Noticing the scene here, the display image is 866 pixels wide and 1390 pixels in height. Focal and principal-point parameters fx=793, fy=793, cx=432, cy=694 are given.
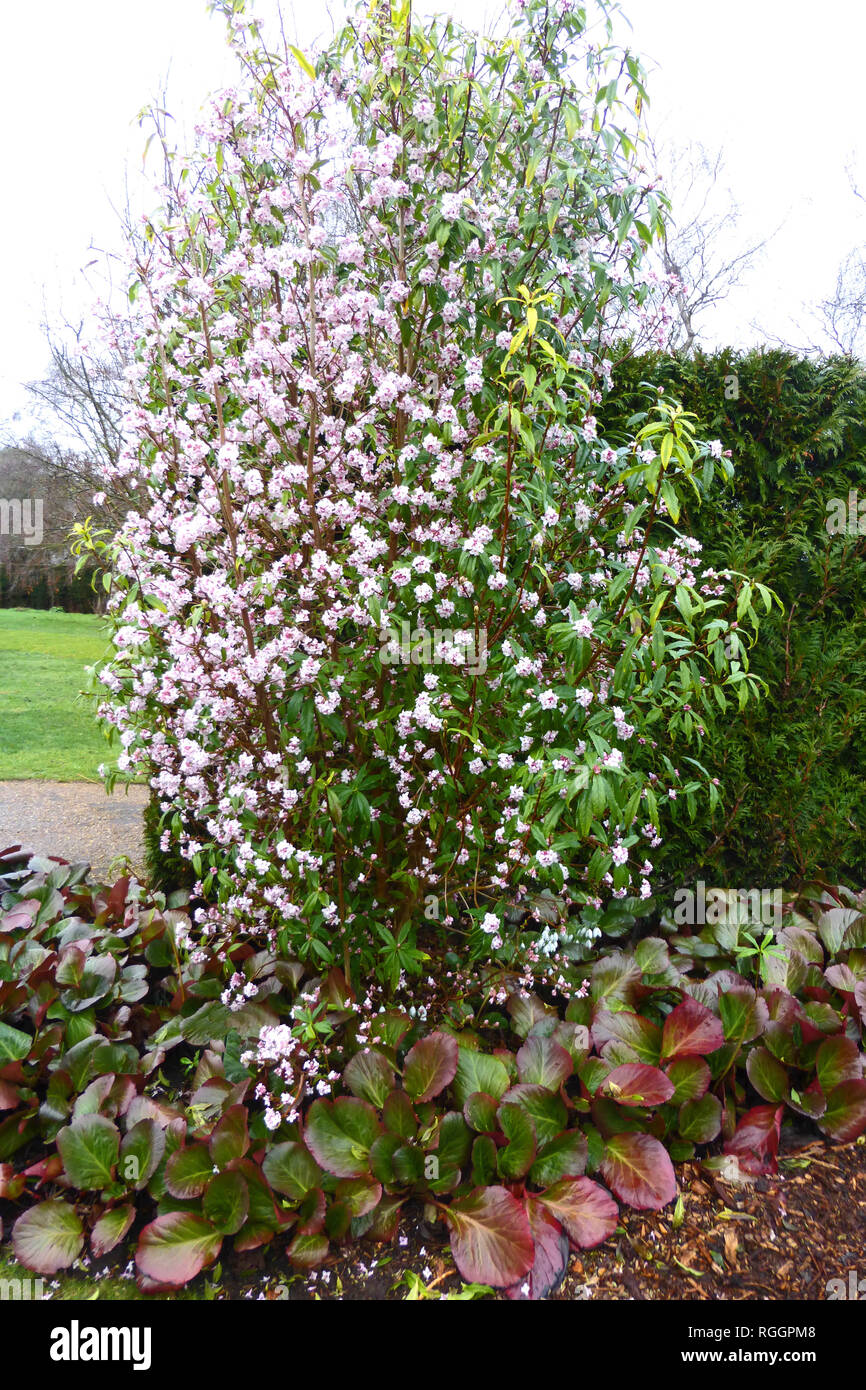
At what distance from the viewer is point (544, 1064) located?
2.42 metres

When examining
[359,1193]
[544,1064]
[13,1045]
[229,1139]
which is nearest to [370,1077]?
[359,1193]

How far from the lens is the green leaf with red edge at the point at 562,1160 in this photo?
2.19 m

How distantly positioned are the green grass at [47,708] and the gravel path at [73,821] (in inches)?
19.3

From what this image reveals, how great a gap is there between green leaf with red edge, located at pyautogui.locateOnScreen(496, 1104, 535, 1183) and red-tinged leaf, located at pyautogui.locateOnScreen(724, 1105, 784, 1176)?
666 millimetres

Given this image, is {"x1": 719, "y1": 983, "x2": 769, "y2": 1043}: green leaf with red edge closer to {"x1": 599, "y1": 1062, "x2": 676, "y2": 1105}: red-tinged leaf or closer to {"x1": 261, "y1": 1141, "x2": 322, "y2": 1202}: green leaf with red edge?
{"x1": 599, "y1": 1062, "x2": 676, "y2": 1105}: red-tinged leaf

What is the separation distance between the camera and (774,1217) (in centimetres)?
219

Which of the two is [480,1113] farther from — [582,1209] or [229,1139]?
[229,1139]

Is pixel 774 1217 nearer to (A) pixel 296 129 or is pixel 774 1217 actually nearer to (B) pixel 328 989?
(B) pixel 328 989

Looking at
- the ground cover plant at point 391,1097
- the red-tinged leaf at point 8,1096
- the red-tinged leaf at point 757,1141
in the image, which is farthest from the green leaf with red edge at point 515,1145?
the red-tinged leaf at point 8,1096

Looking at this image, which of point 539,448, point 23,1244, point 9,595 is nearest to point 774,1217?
point 23,1244

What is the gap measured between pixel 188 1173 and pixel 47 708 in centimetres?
855

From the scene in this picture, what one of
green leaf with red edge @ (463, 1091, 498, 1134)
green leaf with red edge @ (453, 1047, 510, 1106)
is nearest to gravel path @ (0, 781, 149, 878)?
green leaf with red edge @ (453, 1047, 510, 1106)

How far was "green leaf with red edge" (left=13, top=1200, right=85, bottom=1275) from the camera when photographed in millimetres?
2084
